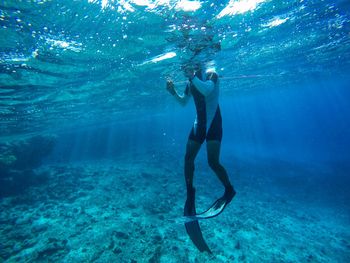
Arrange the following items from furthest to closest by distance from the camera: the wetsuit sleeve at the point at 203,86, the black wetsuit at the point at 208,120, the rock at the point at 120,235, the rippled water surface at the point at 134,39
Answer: the rock at the point at 120,235 → the rippled water surface at the point at 134,39 → the black wetsuit at the point at 208,120 → the wetsuit sleeve at the point at 203,86

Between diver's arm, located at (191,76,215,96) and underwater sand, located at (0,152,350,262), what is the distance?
10.1 feet

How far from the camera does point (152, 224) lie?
1079 centimetres

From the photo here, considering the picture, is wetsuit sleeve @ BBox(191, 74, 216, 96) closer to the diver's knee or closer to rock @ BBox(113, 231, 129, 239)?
the diver's knee

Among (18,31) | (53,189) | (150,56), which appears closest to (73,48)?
(18,31)

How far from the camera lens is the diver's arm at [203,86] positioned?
181 inches

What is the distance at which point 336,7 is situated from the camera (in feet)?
39.3

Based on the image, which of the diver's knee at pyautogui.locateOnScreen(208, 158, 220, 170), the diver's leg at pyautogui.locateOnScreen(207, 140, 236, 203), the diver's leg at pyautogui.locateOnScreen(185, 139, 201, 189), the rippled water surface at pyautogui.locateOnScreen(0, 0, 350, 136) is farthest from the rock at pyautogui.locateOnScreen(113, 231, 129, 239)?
the rippled water surface at pyautogui.locateOnScreen(0, 0, 350, 136)

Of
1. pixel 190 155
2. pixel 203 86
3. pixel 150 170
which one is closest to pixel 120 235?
pixel 190 155

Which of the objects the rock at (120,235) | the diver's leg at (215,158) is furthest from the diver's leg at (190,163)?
the rock at (120,235)

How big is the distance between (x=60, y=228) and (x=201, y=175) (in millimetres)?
14439

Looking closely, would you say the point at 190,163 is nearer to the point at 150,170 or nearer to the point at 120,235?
the point at 120,235

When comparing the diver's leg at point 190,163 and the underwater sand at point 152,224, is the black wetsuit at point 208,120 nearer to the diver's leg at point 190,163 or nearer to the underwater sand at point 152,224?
the diver's leg at point 190,163

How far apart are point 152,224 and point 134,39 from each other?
401 inches

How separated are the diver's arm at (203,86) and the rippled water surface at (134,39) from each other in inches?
44.2
